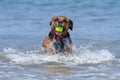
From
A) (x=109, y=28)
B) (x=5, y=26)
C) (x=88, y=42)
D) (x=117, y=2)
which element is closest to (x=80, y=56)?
(x=88, y=42)

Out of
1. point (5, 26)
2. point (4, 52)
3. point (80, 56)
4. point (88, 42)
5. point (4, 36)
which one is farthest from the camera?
point (5, 26)

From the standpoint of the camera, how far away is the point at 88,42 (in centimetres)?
996

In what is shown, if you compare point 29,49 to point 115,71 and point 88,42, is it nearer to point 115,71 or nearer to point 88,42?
point 88,42

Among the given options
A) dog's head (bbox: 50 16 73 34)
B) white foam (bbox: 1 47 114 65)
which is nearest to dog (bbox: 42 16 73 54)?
dog's head (bbox: 50 16 73 34)

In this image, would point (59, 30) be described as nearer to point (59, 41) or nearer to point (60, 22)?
point (60, 22)

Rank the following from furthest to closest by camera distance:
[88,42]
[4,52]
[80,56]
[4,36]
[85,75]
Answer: [4,36]
[88,42]
[4,52]
[80,56]
[85,75]

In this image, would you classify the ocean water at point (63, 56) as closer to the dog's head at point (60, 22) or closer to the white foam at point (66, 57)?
the white foam at point (66, 57)

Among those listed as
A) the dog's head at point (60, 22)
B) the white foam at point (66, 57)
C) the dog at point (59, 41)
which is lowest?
the white foam at point (66, 57)

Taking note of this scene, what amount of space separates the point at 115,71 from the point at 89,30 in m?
4.99

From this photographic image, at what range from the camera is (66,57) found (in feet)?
25.8

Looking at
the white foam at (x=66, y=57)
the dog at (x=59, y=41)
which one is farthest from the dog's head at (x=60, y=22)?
the white foam at (x=66, y=57)

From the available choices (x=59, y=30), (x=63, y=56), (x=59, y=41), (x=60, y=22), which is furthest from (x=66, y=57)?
(x=60, y=22)

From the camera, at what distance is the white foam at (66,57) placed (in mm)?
7715

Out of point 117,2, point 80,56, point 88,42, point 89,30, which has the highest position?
point 117,2
